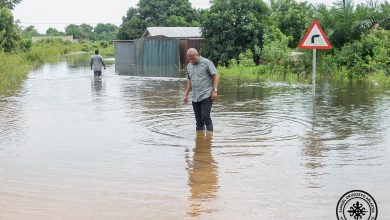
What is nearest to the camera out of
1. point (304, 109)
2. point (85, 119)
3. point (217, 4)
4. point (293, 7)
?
point (85, 119)

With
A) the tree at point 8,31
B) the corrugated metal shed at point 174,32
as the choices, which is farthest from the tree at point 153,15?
the tree at point 8,31

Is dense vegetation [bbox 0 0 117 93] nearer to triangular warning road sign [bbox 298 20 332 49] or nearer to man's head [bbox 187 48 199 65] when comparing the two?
triangular warning road sign [bbox 298 20 332 49]

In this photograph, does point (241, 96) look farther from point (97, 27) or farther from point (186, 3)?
point (97, 27)

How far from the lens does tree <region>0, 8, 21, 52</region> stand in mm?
31969

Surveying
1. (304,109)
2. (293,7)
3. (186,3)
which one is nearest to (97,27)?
(186,3)

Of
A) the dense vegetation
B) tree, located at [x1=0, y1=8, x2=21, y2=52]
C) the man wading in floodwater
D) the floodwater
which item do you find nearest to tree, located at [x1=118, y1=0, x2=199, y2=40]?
the dense vegetation

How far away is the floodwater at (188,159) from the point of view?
5578 millimetres

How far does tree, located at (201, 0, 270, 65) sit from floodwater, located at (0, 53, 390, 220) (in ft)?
49.4

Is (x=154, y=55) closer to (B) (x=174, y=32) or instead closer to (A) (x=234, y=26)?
(B) (x=174, y=32)

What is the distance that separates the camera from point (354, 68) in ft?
72.0

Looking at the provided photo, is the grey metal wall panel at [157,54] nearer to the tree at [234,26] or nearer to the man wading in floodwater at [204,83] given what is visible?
the tree at [234,26]

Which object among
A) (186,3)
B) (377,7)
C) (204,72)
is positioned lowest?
(204,72)

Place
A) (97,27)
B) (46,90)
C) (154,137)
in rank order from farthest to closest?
(97,27) < (46,90) < (154,137)

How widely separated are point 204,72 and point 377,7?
15649mm
